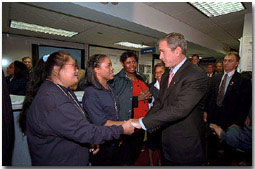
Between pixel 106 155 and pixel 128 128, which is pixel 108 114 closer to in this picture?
pixel 128 128

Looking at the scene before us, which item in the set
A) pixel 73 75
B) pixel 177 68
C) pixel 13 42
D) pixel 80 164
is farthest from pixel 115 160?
pixel 13 42

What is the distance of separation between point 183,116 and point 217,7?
3.52 meters

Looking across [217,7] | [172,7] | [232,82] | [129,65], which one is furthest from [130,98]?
[217,7]

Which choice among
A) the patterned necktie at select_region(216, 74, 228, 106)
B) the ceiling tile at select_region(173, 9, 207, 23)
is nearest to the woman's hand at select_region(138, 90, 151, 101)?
the patterned necktie at select_region(216, 74, 228, 106)

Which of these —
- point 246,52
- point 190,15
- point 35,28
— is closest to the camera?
point 246,52

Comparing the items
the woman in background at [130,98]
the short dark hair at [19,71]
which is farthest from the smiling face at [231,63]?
the short dark hair at [19,71]

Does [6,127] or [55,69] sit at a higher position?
[55,69]

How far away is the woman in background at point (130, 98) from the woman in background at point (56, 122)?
0.85 meters

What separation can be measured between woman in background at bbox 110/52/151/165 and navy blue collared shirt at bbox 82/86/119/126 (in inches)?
19.6

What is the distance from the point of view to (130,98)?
2.15 m

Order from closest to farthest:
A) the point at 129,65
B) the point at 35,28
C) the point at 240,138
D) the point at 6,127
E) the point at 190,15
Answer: the point at 6,127
the point at 240,138
the point at 129,65
the point at 190,15
the point at 35,28

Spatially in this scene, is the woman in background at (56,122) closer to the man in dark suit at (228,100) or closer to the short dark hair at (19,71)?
the short dark hair at (19,71)

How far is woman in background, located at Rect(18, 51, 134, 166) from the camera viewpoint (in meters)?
1.02

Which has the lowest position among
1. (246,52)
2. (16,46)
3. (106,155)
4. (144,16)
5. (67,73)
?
(106,155)
